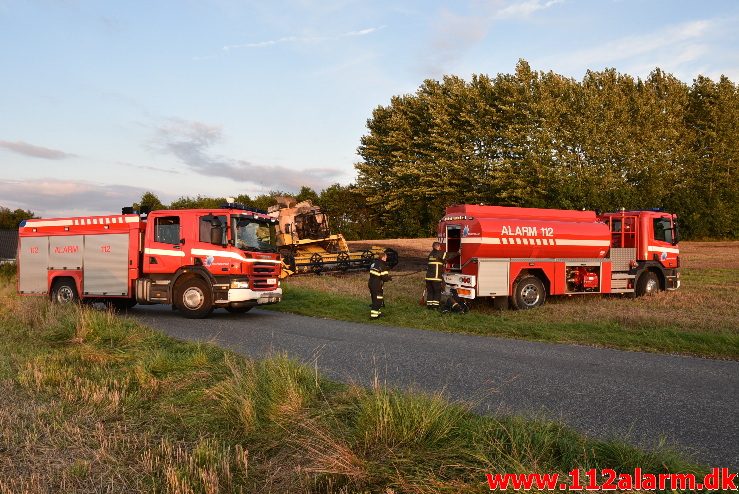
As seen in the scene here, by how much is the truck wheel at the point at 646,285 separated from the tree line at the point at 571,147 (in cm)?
1607

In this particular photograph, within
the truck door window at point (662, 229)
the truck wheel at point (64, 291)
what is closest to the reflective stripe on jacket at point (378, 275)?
the truck wheel at point (64, 291)

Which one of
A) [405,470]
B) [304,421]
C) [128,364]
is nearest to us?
[405,470]

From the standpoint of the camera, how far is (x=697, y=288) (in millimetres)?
19016

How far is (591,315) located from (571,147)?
25466mm

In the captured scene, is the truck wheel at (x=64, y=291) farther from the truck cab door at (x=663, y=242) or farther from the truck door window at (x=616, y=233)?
the truck cab door at (x=663, y=242)

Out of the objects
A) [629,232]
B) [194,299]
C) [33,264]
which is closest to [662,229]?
[629,232]

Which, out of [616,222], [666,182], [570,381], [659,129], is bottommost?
[570,381]

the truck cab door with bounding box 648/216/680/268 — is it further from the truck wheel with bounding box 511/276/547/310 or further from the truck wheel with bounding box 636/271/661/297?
the truck wheel with bounding box 511/276/547/310

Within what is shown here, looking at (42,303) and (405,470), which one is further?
(42,303)

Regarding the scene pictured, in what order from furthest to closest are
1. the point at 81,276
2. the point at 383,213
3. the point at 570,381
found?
1. the point at 383,213
2. the point at 81,276
3. the point at 570,381

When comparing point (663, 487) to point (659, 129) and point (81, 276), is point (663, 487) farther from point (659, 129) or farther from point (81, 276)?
point (659, 129)

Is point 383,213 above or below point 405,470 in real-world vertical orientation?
above

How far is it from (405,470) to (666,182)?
4010 cm

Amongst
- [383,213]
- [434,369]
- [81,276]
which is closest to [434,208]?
[383,213]
